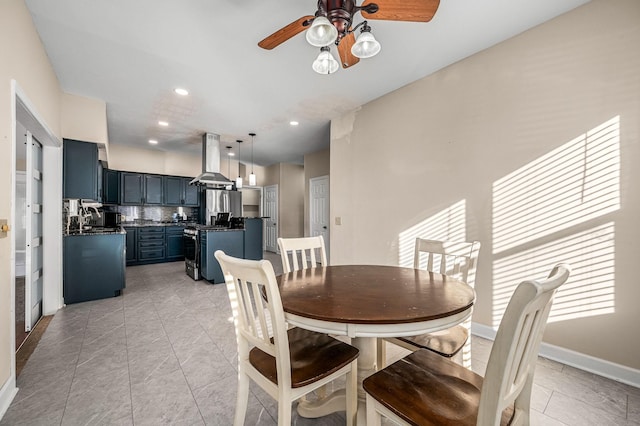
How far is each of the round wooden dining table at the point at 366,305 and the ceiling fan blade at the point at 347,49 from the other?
1506mm

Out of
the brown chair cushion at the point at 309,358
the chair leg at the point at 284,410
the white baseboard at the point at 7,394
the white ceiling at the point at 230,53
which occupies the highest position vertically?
the white ceiling at the point at 230,53

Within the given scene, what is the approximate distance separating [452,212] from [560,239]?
850 mm

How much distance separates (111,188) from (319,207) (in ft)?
14.5

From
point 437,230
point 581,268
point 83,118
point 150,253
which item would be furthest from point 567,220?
point 150,253

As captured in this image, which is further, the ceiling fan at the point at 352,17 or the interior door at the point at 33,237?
the interior door at the point at 33,237

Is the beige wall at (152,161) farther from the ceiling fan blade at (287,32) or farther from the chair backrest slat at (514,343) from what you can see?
the chair backrest slat at (514,343)

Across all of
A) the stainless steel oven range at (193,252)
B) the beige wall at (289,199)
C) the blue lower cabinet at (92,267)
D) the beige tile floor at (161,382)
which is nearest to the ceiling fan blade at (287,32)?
the beige tile floor at (161,382)

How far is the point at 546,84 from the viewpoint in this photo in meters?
2.14

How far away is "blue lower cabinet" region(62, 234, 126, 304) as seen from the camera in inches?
129

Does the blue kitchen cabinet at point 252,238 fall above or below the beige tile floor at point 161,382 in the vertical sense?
above

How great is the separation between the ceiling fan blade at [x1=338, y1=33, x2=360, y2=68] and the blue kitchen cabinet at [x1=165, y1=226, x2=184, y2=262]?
18.7 feet

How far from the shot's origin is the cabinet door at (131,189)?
5723mm

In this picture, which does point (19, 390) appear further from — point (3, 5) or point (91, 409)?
point (3, 5)

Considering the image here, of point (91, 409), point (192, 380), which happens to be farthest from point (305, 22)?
point (91, 409)
